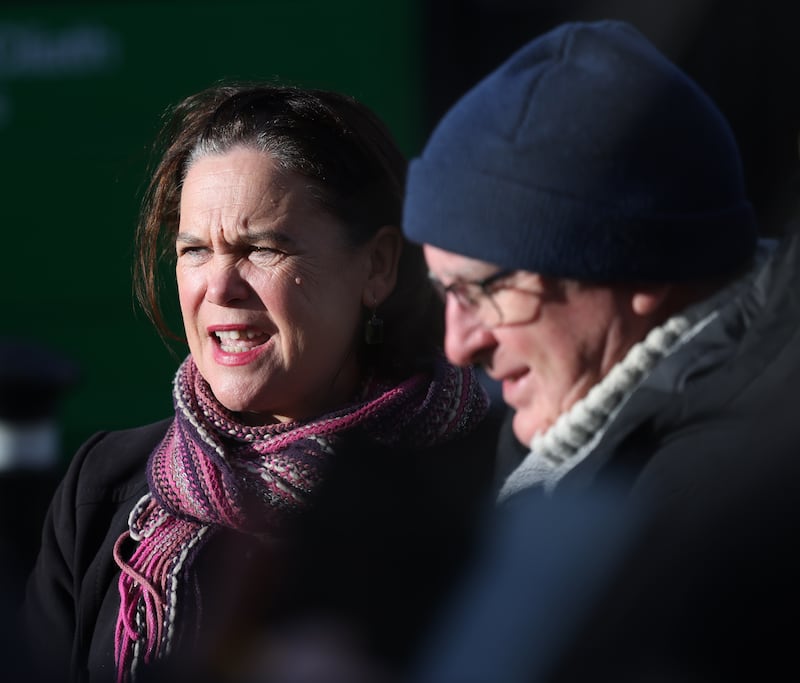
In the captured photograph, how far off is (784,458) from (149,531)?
48.8 inches

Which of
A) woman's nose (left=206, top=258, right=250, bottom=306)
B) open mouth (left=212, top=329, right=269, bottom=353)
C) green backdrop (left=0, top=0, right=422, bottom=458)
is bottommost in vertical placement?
green backdrop (left=0, top=0, right=422, bottom=458)

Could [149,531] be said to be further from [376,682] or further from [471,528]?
[376,682]

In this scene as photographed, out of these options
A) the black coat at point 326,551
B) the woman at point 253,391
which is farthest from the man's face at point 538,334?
the woman at point 253,391

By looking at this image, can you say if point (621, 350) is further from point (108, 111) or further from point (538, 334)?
point (108, 111)

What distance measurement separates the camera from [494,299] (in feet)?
5.13

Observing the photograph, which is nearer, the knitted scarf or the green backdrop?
the knitted scarf

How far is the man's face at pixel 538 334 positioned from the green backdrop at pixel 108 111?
3450 mm

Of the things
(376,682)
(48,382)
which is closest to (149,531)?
(48,382)

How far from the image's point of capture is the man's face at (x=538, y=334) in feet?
4.99

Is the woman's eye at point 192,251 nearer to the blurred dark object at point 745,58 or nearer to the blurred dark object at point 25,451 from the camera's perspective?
the blurred dark object at point 25,451

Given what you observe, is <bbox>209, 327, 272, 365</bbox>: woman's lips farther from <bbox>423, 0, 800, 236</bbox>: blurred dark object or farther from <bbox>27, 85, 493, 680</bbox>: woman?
<bbox>423, 0, 800, 236</bbox>: blurred dark object

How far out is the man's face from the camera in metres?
1.52

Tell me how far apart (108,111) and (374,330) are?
3280mm

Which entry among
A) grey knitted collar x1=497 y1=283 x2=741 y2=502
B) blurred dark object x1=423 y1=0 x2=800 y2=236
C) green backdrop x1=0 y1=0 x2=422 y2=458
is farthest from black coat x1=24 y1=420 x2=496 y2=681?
green backdrop x1=0 y1=0 x2=422 y2=458
